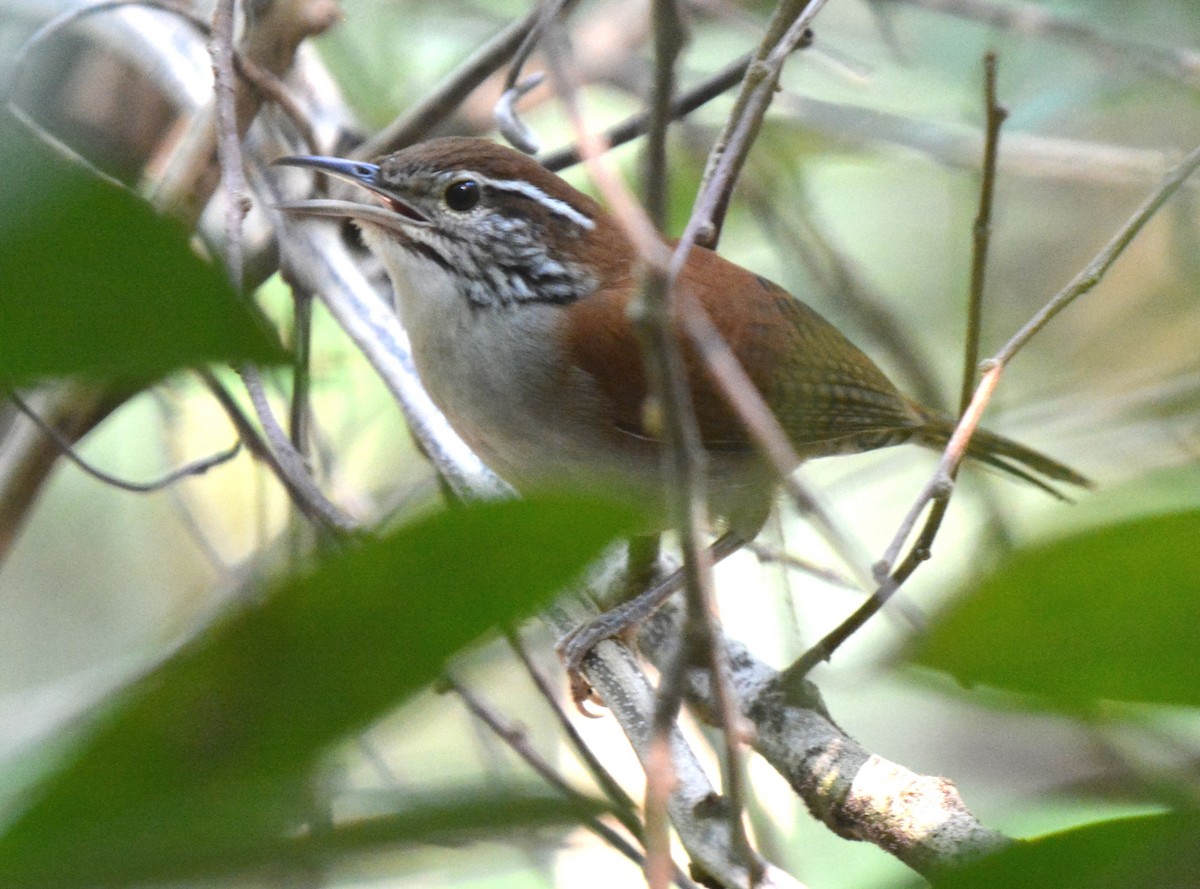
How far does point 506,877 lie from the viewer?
3.04 meters

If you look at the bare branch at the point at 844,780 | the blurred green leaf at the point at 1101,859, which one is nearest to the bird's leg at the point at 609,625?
the bare branch at the point at 844,780

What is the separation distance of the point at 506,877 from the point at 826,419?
135 centimetres

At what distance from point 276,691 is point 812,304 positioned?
168 inches

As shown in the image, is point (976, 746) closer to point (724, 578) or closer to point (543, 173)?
A: point (724, 578)

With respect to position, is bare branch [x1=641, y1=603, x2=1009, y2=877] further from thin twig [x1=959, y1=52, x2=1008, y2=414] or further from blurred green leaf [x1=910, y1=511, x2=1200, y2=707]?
blurred green leaf [x1=910, y1=511, x2=1200, y2=707]

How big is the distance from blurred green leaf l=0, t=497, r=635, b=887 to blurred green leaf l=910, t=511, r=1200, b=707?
201 millimetres

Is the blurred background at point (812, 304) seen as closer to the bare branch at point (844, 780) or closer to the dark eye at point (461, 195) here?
the bare branch at point (844, 780)

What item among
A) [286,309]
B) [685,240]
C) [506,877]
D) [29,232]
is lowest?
[29,232]

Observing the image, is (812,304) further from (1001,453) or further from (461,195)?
(461,195)

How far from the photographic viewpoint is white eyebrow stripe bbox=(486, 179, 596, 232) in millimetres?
2721

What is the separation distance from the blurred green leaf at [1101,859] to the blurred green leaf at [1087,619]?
7 cm

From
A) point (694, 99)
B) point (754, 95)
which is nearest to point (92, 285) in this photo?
point (754, 95)

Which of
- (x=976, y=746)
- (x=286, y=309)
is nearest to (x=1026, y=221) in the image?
(x=976, y=746)

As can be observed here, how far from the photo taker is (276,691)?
0.65m
